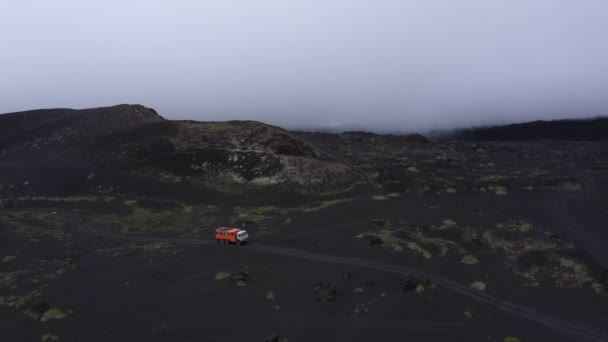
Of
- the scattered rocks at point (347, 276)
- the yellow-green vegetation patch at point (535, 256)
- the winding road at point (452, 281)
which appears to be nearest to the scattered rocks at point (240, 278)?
the winding road at point (452, 281)

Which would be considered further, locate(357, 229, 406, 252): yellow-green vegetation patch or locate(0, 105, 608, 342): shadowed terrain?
locate(357, 229, 406, 252): yellow-green vegetation patch

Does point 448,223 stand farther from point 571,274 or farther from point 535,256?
point 571,274

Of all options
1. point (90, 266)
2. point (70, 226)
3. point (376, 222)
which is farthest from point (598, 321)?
point (70, 226)

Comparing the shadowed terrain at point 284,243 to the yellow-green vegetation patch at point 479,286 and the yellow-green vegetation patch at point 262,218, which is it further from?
the yellow-green vegetation patch at point 262,218

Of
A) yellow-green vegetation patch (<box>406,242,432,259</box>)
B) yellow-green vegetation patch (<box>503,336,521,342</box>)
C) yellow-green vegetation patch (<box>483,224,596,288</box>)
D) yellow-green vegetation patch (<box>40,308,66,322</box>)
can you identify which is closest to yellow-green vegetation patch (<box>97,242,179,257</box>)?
yellow-green vegetation patch (<box>40,308,66,322</box>)

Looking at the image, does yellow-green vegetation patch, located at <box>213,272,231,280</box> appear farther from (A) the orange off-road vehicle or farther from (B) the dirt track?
(A) the orange off-road vehicle

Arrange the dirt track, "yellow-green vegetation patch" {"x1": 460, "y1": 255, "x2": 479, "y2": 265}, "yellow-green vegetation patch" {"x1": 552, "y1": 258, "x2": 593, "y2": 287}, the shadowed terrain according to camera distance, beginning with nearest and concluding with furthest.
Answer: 1. the dirt track
2. the shadowed terrain
3. "yellow-green vegetation patch" {"x1": 552, "y1": 258, "x2": 593, "y2": 287}
4. "yellow-green vegetation patch" {"x1": 460, "y1": 255, "x2": 479, "y2": 265}

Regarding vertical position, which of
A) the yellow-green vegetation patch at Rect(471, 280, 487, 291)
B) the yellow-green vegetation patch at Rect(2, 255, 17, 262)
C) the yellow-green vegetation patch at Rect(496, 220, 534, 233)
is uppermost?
the yellow-green vegetation patch at Rect(496, 220, 534, 233)
